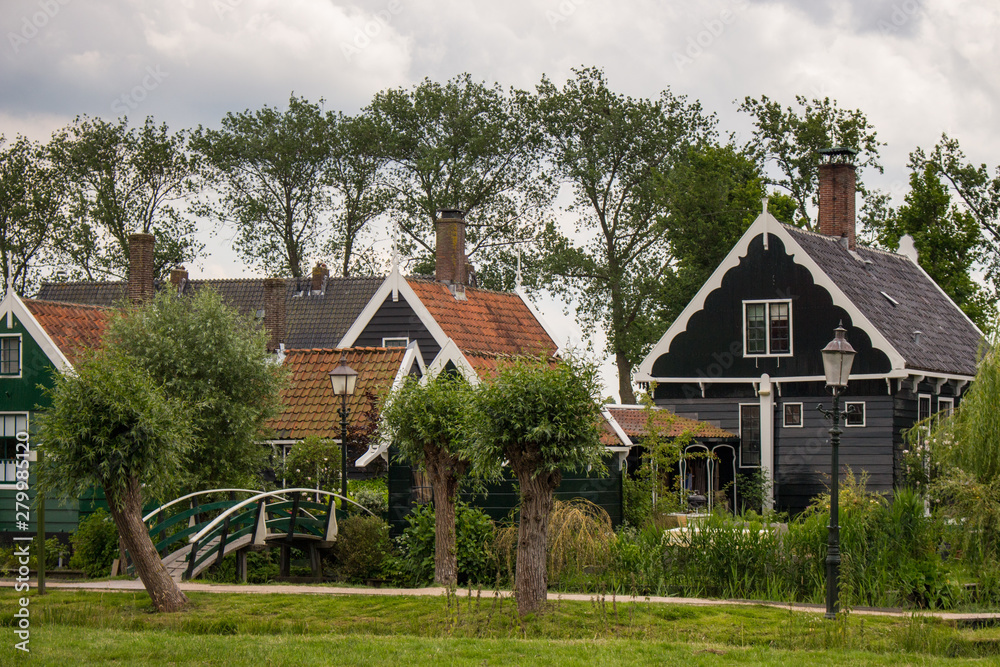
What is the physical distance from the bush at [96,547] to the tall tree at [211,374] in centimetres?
150

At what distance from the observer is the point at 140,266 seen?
1446 inches

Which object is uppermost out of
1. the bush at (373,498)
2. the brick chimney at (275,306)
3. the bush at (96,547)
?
the brick chimney at (275,306)

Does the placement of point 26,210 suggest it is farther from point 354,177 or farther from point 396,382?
point 396,382

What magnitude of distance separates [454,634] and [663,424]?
16.3 metres

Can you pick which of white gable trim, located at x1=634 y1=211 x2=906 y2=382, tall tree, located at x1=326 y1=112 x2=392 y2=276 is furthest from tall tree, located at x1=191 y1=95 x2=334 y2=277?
white gable trim, located at x1=634 y1=211 x2=906 y2=382

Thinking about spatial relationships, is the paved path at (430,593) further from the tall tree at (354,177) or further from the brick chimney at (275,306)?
the tall tree at (354,177)

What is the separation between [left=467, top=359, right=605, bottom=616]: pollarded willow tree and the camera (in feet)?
53.0

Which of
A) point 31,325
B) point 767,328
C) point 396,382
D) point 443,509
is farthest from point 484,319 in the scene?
point 443,509

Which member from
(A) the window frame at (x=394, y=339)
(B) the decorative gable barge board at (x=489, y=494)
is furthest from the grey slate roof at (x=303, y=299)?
(B) the decorative gable barge board at (x=489, y=494)

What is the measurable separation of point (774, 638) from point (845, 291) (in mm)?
18790

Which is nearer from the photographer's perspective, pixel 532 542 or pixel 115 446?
pixel 532 542

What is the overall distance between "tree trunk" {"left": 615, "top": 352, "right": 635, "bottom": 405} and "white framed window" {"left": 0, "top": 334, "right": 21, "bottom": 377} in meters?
27.1

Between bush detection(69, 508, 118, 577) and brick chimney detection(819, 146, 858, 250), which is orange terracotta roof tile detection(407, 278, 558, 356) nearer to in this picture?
brick chimney detection(819, 146, 858, 250)

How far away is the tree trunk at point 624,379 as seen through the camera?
48938 millimetres
